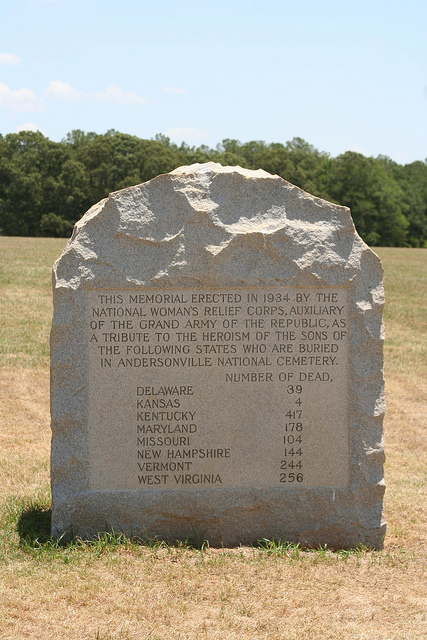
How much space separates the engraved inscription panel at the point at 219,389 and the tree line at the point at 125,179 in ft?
141

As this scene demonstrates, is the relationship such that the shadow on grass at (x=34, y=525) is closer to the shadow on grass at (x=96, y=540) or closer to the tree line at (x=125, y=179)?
the shadow on grass at (x=96, y=540)

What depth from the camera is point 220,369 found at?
484 cm

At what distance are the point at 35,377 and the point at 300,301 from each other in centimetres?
555

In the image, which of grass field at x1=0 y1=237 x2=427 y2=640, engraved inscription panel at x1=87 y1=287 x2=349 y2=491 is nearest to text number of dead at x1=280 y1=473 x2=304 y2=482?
engraved inscription panel at x1=87 y1=287 x2=349 y2=491

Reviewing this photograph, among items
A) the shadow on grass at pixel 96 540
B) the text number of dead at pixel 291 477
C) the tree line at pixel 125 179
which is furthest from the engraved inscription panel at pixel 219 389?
the tree line at pixel 125 179

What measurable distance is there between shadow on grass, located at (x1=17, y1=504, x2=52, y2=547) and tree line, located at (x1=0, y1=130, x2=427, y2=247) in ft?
140

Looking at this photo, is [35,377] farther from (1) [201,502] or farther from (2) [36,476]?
(1) [201,502]

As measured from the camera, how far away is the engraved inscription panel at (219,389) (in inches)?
189

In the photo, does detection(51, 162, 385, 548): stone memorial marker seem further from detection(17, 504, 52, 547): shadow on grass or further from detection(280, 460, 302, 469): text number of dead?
detection(17, 504, 52, 547): shadow on grass

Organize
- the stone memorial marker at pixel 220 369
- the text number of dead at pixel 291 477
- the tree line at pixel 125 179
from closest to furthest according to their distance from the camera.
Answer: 1. the stone memorial marker at pixel 220 369
2. the text number of dead at pixel 291 477
3. the tree line at pixel 125 179

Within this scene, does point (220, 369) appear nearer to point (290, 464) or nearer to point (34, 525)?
point (290, 464)

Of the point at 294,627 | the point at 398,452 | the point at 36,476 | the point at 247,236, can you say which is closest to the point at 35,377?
the point at 36,476

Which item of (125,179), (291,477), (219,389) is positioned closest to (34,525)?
(219,389)

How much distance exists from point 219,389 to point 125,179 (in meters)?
46.3
